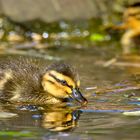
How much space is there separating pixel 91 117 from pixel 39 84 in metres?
0.92

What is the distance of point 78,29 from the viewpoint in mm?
9547

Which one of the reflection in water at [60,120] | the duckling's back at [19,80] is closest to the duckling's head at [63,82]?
the duckling's back at [19,80]

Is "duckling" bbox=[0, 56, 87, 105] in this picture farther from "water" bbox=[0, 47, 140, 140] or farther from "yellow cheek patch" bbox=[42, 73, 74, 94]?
"water" bbox=[0, 47, 140, 140]

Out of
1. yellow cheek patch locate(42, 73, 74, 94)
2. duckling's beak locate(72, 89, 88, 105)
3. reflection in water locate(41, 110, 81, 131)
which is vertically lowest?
reflection in water locate(41, 110, 81, 131)

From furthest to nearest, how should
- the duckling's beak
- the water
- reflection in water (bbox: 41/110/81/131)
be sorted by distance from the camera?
1. the duckling's beak
2. reflection in water (bbox: 41/110/81/131)
3. the water

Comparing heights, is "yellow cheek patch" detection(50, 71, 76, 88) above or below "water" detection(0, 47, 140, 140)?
above

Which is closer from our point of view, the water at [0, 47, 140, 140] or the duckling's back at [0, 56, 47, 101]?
the water at [0, 47, 140, 140]

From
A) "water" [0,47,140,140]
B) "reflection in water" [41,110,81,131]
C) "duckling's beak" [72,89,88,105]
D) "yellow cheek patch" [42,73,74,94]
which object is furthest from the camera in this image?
"yellow cheek patch" [42,73,74,94]

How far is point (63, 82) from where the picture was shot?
16.8 ft

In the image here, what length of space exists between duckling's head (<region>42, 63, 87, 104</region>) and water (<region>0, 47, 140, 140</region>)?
15 centimetres

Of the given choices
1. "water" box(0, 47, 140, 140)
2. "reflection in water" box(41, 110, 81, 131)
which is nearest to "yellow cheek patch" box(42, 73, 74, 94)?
"water" box(0, 47, 140, 140)

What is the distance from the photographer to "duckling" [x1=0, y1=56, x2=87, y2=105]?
5.09 metres

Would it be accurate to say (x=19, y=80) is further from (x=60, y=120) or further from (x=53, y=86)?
(x=60, y=120)

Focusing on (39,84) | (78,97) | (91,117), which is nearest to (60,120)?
(91,117)
